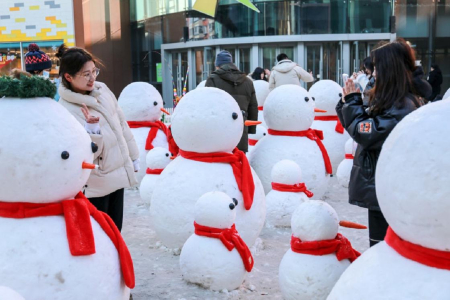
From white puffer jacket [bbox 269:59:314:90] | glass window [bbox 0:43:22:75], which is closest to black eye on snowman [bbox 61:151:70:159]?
white puffer jacket [bbox 269:59:314:90]

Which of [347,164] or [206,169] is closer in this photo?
[206,169]

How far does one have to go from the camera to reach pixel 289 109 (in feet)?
17.4

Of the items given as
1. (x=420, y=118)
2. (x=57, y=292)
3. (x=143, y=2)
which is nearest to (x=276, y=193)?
(x=57, y=292)

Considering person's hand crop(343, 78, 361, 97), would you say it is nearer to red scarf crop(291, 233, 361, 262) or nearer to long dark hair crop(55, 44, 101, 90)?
red scarf crop(291, 233, 361, 262)

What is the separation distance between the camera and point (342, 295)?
180 centimetres

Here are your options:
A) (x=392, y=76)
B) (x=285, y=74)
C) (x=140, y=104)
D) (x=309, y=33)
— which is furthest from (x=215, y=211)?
(x=309, y=33)

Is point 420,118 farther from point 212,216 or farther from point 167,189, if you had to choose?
point 167,189

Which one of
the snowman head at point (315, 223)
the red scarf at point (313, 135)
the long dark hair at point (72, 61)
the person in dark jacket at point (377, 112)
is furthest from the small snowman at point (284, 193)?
the long dark hair at point (72, 61)

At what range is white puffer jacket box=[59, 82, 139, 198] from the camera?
3234 millimetres

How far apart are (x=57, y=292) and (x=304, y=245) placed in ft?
4.52

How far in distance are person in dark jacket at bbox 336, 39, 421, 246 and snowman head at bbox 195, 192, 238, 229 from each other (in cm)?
91

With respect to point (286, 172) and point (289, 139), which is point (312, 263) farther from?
point (289, 139)

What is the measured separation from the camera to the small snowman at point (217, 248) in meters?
3.42

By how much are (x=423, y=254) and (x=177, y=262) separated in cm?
278
